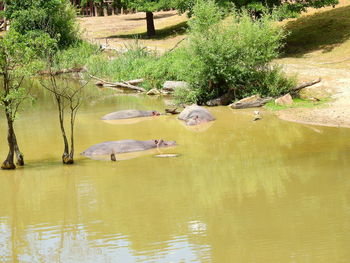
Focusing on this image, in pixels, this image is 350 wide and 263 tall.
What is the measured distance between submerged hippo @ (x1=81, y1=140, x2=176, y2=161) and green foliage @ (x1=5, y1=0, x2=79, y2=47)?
2175 centimetres

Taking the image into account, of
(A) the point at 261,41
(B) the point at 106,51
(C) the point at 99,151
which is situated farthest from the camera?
(B) the point at 106,51

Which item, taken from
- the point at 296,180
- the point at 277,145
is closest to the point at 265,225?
the point at 296,180

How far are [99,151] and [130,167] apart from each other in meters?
1.55

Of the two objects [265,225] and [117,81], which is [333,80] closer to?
[117,81]

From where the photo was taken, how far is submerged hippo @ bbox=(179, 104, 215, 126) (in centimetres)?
1897

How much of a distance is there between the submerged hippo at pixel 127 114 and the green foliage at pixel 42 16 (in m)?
16.9

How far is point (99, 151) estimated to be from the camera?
15414 millimetres

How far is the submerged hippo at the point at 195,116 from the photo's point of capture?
19.0 metres

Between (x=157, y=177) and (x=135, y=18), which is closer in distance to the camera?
(x=157, y=177)

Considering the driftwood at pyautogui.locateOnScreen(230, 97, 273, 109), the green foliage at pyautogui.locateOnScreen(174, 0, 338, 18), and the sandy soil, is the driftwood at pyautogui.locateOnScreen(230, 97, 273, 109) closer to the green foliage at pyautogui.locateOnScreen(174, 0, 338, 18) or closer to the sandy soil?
the sandy soil

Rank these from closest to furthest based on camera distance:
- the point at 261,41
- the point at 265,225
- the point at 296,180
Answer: the point at 265,225 < the point at 296,180 < the point at 261,41

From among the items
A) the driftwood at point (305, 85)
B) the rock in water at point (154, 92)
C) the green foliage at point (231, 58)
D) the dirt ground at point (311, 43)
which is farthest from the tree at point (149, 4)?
the driftwood at point (305, 85)

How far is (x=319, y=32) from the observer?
3111 cm

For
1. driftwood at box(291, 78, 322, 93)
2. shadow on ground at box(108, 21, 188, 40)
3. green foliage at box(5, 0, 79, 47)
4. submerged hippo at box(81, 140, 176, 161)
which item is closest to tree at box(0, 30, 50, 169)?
submerged hippo at box(81, 140, 176, 161)
